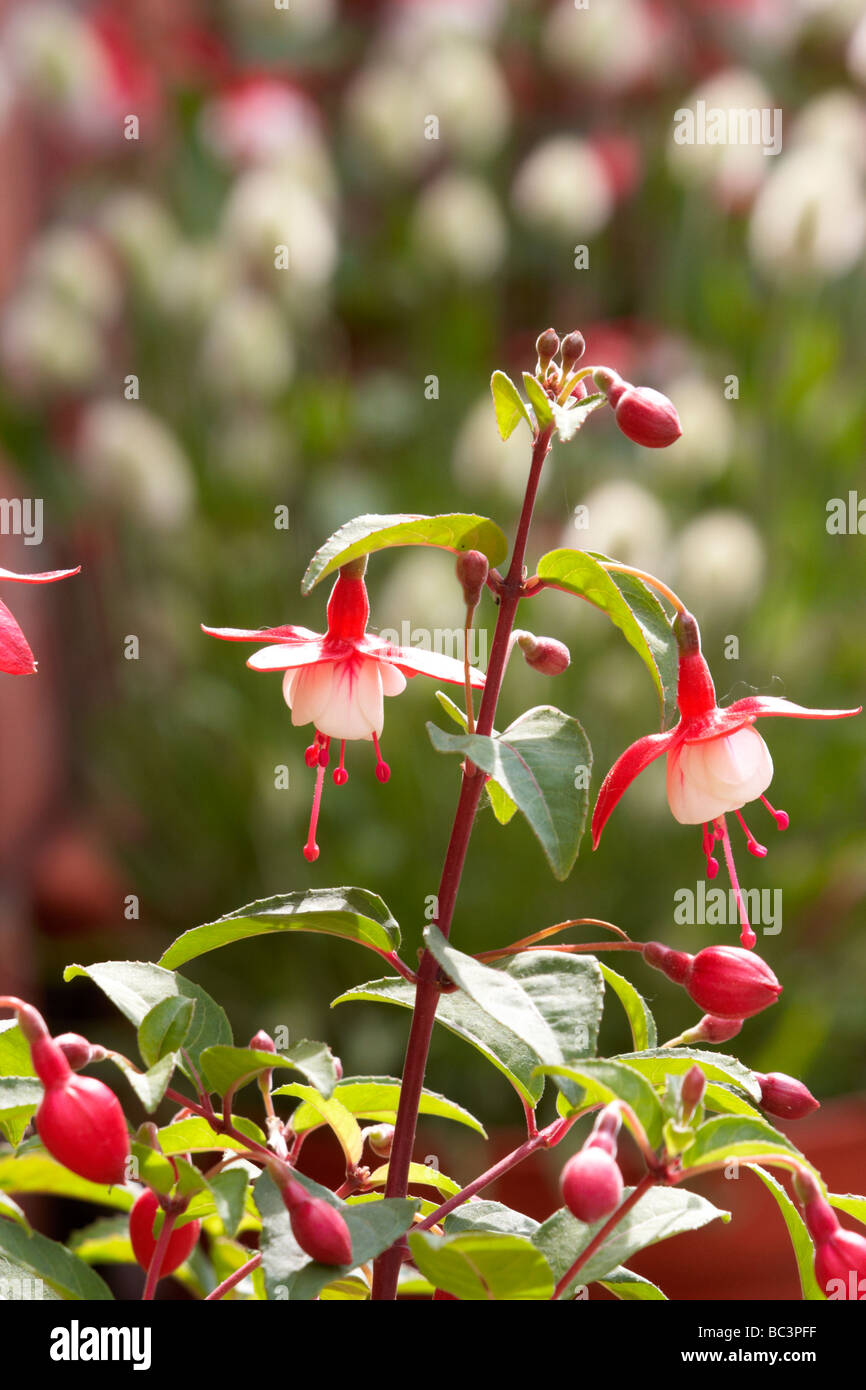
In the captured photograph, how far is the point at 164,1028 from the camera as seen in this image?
0.73 feet

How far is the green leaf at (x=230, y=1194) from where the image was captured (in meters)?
0.21

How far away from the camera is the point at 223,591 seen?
84 cm

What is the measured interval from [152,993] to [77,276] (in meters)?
A: 0.64

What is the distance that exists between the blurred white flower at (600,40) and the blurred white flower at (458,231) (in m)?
0.09

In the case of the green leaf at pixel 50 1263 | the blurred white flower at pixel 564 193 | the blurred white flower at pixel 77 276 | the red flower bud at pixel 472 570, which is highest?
the blurred white flower at pixel 564 193

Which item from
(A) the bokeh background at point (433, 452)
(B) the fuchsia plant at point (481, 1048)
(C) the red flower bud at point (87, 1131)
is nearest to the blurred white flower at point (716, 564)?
(A) the bokeh background at point (433, 452)

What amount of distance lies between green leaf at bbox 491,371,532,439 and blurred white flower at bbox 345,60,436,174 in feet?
2.05

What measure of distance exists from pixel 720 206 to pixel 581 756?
0.71 meters

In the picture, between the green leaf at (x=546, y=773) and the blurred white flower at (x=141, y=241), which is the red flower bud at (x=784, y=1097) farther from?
the blurred white flower at (x=141, y=241)

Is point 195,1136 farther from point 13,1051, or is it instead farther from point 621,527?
point 621,527

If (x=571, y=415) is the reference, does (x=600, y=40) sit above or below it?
above

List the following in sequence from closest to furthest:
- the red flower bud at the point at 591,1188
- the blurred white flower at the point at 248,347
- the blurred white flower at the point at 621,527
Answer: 1. the red flower bud at the point at 591,1188
2. the blurred white flower at the point at 621,527
3. the blurred white flower at the point at 248,347

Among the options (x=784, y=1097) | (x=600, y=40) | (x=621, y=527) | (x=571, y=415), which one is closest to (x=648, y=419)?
(x=571, y=415)

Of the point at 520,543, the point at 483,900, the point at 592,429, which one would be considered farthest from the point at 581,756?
the point at 592,429
